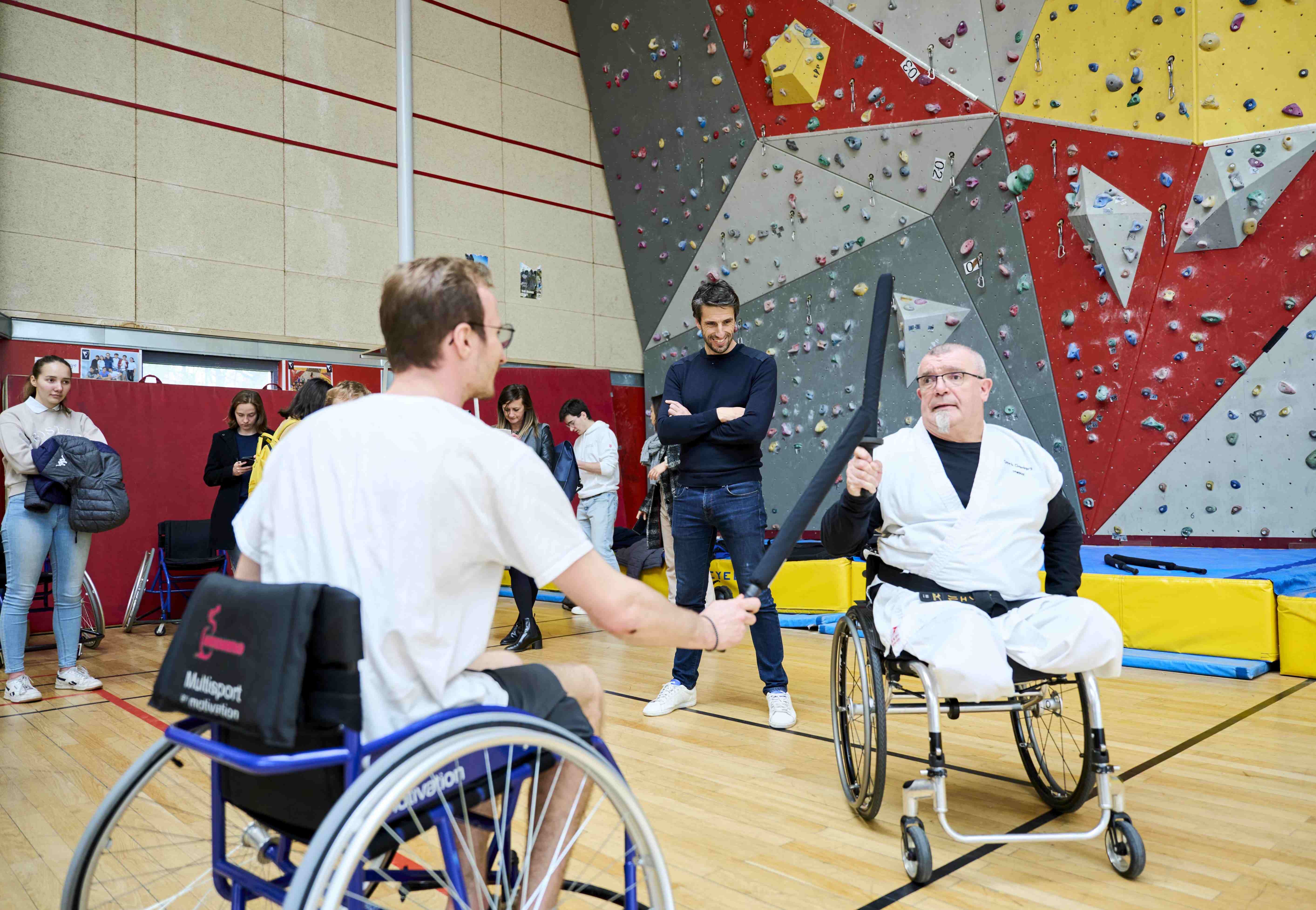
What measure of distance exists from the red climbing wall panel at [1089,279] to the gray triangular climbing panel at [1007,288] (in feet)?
0.18

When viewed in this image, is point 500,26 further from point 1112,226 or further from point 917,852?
point 917,852

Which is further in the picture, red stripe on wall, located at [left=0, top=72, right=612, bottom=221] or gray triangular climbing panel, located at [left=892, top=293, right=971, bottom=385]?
gray triangular climbing panel, located at [left=892, top=293, right=971, bottom=385]

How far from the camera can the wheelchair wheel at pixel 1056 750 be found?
6.43ft

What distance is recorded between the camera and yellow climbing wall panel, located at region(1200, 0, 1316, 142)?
189 inches

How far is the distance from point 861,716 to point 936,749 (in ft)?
1.28

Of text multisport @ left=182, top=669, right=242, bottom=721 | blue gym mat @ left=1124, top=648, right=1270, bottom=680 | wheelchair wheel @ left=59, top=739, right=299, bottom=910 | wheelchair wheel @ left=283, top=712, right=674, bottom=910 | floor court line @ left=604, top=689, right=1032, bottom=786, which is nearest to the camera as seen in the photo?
wheelchair wheel @ left=283, top=712, right=674, bottom=910

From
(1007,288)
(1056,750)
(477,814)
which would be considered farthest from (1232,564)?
(477,814)

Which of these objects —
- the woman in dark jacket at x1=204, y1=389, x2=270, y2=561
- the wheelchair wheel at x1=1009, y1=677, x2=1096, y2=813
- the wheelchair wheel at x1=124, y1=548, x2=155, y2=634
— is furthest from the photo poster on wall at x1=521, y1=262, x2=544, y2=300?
the wheelchair wheel at x1=1009, y1=677, x2=1096, y2=813

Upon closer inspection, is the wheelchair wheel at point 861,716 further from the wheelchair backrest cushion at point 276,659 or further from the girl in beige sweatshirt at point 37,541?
the girl in beige sweatshirt at point 37,541

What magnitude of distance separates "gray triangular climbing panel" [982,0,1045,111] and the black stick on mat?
15.5 ft

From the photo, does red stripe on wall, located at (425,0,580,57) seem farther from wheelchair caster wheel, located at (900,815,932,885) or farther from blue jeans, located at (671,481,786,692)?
wheelchair caster wheel, located at (900,815,932,885)

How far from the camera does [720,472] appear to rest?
325 centimetres

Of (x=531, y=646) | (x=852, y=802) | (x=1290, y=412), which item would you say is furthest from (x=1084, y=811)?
(x=1290, y=412)

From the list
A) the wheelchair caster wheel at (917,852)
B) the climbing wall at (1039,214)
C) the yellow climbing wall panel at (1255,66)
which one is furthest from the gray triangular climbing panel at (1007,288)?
the wheelchair caster wheel at (917,852)
